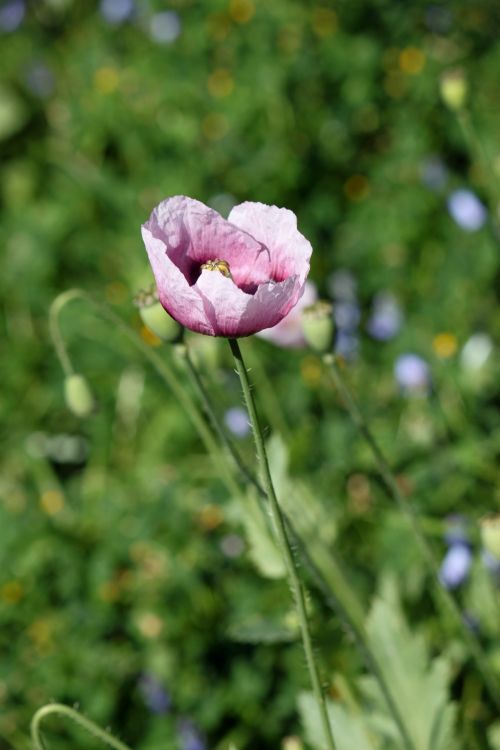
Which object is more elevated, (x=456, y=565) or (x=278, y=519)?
(x=456, y=565)

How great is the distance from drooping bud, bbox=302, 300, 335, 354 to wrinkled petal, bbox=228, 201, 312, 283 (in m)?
0.35

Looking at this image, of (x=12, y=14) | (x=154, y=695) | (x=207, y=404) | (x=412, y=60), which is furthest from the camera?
(x=12, y=14)

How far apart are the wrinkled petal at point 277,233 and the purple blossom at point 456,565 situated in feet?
3.50

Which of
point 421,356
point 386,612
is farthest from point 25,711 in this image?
point 421,356

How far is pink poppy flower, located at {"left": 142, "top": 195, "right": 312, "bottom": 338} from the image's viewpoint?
3.20 feet

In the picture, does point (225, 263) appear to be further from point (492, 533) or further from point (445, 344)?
point (445, 344)

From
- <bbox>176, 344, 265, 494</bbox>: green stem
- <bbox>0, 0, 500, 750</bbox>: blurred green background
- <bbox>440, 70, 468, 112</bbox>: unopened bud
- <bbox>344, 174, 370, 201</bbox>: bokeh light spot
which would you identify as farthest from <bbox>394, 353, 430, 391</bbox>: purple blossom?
<bbox>176, 344, 265, 494</bbox>: green stem

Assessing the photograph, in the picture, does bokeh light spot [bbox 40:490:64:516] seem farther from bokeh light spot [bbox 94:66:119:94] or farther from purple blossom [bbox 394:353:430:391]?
bokeh light spot [bbox 94:66:119:94]

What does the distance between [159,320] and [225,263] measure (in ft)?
0.87

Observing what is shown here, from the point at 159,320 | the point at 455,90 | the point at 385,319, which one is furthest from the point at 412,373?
the point at 159,320

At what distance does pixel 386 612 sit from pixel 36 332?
1758 millimetres

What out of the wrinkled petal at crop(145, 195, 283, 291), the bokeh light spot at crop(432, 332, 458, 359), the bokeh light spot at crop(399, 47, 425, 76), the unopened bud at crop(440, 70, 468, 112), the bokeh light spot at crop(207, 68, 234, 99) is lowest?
the wrinkled petal at crop(145, 195, 283, 291)

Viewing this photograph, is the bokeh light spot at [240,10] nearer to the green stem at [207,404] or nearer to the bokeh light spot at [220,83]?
the bokeh light spot at [220,83]

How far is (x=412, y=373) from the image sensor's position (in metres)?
2.42
